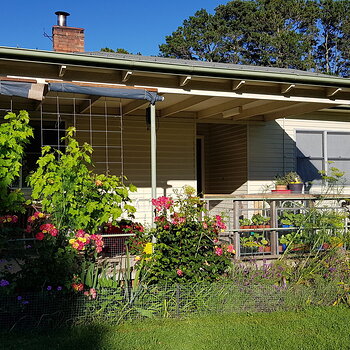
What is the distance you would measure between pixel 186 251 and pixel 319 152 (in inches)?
278

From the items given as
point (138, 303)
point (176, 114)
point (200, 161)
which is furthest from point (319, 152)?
point (138, 303)

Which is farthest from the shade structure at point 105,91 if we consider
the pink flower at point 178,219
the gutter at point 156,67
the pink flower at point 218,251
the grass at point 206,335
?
the grass at point 206,335

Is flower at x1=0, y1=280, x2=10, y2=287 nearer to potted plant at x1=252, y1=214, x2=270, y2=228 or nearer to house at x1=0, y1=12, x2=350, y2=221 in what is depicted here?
house at x1=0, y1=12, x2=350, y2=221

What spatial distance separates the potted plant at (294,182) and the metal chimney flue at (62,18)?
6.24m

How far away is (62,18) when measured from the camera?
1134cm

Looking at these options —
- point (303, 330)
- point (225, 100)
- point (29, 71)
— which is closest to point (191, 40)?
point (225, 100)

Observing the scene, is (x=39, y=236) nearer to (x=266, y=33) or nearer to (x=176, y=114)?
(x=176, y=114)

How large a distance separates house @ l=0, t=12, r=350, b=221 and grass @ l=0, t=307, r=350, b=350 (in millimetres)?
2208

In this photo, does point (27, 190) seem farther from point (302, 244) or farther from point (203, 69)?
point (302, 244)

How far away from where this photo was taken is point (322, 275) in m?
6.06

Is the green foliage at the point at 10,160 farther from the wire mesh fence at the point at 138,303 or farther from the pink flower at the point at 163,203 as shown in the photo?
the pink flower at the point at 163,203

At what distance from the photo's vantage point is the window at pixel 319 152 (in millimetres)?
11664

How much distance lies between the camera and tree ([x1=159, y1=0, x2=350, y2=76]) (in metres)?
34.6

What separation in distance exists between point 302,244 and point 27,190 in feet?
Result: 17.2
